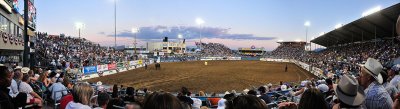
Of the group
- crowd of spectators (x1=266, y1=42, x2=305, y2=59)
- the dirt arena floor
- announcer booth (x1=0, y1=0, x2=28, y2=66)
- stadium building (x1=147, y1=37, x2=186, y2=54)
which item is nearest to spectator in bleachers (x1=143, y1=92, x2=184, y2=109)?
the dirt arena floor

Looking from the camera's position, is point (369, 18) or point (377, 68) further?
point (369, 18)

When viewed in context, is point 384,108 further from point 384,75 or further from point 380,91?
point 384,75

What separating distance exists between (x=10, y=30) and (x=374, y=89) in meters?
31.1

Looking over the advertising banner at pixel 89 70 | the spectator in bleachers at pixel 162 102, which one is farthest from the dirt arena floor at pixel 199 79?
the spectator in bleachers at pixel 162 102

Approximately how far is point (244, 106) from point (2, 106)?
3435 millimetres

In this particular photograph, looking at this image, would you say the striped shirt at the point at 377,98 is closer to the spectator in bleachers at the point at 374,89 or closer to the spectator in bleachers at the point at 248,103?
the spectator in bleachers at the point at 374,89

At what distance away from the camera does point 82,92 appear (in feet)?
13.7

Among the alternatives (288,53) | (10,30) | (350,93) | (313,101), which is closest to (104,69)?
(10,30)

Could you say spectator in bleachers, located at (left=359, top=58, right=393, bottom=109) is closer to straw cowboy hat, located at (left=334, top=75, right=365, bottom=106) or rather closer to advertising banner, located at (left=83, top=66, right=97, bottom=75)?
straw cowboy hat, located at (left=334, top=75, right=365, bottom=106)

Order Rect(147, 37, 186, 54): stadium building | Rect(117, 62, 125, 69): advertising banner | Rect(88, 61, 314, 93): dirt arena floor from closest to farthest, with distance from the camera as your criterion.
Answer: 1. Rect(88, 61, 314, 93): dirt arena floor
2. Rect(117, 62, 125, 69): advertising banner
3. Rect(147, 37, 186, 54): stadium building

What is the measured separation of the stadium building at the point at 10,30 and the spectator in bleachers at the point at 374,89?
20.6m

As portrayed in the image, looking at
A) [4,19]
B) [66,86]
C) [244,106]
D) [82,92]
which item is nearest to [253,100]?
[244,106]

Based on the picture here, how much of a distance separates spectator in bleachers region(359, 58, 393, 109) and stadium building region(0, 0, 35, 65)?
2060cm

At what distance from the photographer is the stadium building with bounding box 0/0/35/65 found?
22.6 metres
